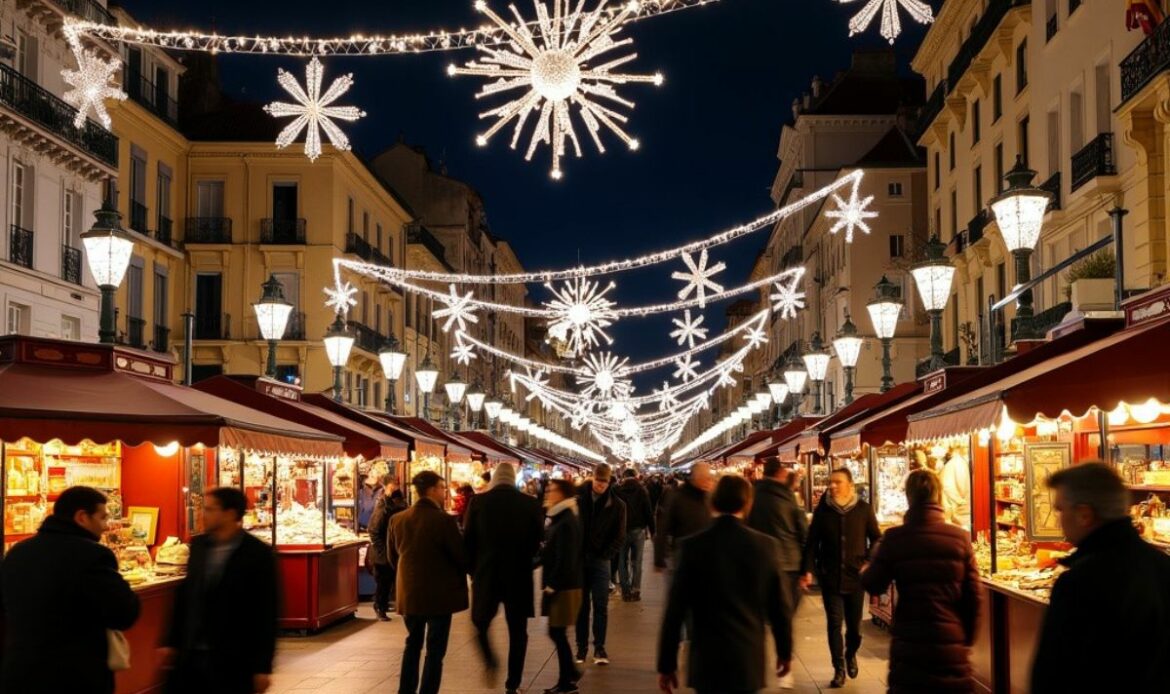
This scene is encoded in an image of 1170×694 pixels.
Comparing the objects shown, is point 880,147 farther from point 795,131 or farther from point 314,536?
point 314,536

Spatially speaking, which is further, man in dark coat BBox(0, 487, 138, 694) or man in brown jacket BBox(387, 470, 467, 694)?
man in brown jacket BBox(387, 470, 467, 694)

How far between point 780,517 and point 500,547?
8.93 ft

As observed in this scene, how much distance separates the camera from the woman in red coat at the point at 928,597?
6.98 meters

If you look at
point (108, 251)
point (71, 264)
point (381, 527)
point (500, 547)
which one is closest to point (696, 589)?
point (500, 547)

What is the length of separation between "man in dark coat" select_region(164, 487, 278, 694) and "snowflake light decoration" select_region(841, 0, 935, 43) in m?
5.84

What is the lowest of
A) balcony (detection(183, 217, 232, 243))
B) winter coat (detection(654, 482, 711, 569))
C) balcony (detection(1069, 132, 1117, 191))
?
winter coat (detection(654, 482, 711, 569))

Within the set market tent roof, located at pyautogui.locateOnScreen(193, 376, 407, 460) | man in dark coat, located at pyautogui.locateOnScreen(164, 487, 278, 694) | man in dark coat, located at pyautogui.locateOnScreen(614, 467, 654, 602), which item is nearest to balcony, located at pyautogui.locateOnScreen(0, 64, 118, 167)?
market tent roof, located at pyautogui.locateOnScreen(193, 376, 407, 460)

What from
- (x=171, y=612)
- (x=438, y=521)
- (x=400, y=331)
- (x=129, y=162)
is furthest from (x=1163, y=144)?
(x=400, y=331)

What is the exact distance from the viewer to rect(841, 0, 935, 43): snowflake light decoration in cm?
938

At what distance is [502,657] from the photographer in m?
13.5

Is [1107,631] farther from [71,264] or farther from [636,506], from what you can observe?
[71,264]

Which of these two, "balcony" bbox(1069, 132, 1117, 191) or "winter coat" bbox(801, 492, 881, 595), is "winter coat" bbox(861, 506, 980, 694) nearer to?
"winter coat" bbox(801, 492, 881, 595)

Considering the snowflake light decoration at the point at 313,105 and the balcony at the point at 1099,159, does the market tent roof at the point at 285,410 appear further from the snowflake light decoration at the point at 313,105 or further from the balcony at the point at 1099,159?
the balcony at the point at 1099,159

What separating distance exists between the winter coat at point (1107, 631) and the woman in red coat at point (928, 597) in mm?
2710
